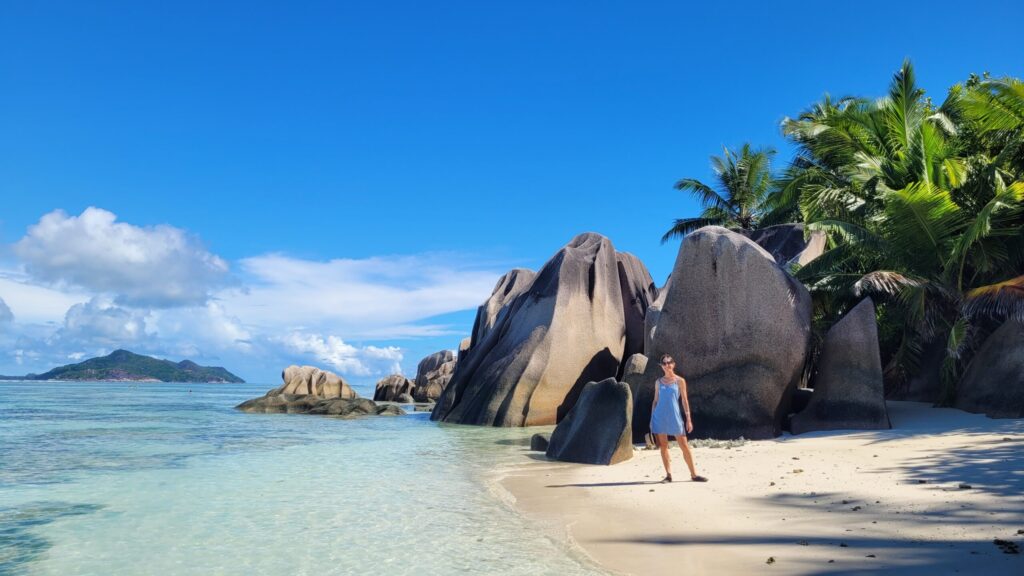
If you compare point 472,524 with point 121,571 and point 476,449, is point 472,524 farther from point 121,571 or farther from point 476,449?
point 476,449

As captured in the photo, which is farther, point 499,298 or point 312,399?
point 499,298

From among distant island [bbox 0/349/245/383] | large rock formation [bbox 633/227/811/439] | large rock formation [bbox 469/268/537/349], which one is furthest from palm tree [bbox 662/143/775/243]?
distant island [bbox 0/349/245/383]

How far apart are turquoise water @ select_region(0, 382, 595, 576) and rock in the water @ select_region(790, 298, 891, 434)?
18.6 ft

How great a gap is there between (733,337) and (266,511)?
8681 mm

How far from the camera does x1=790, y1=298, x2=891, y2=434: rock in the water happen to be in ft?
38.5

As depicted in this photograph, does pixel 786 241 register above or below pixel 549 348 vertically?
above

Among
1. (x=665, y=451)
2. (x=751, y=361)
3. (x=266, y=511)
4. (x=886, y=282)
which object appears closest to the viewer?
(x=266, y=511)

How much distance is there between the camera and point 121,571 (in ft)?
18.0

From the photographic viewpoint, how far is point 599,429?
35.5ft

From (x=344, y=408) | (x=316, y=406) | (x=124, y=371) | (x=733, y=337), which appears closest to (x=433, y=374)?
(x=316, y=406)

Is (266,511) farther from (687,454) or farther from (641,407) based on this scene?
(641,407)

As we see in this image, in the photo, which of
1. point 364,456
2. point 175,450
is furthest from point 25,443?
point 364,456

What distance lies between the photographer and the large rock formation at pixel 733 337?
1234 cm

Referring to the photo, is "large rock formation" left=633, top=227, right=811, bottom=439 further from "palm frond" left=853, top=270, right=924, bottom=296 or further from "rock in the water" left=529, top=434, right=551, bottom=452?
"rock in the water" left=529, top=434, right=551, bottom=452
